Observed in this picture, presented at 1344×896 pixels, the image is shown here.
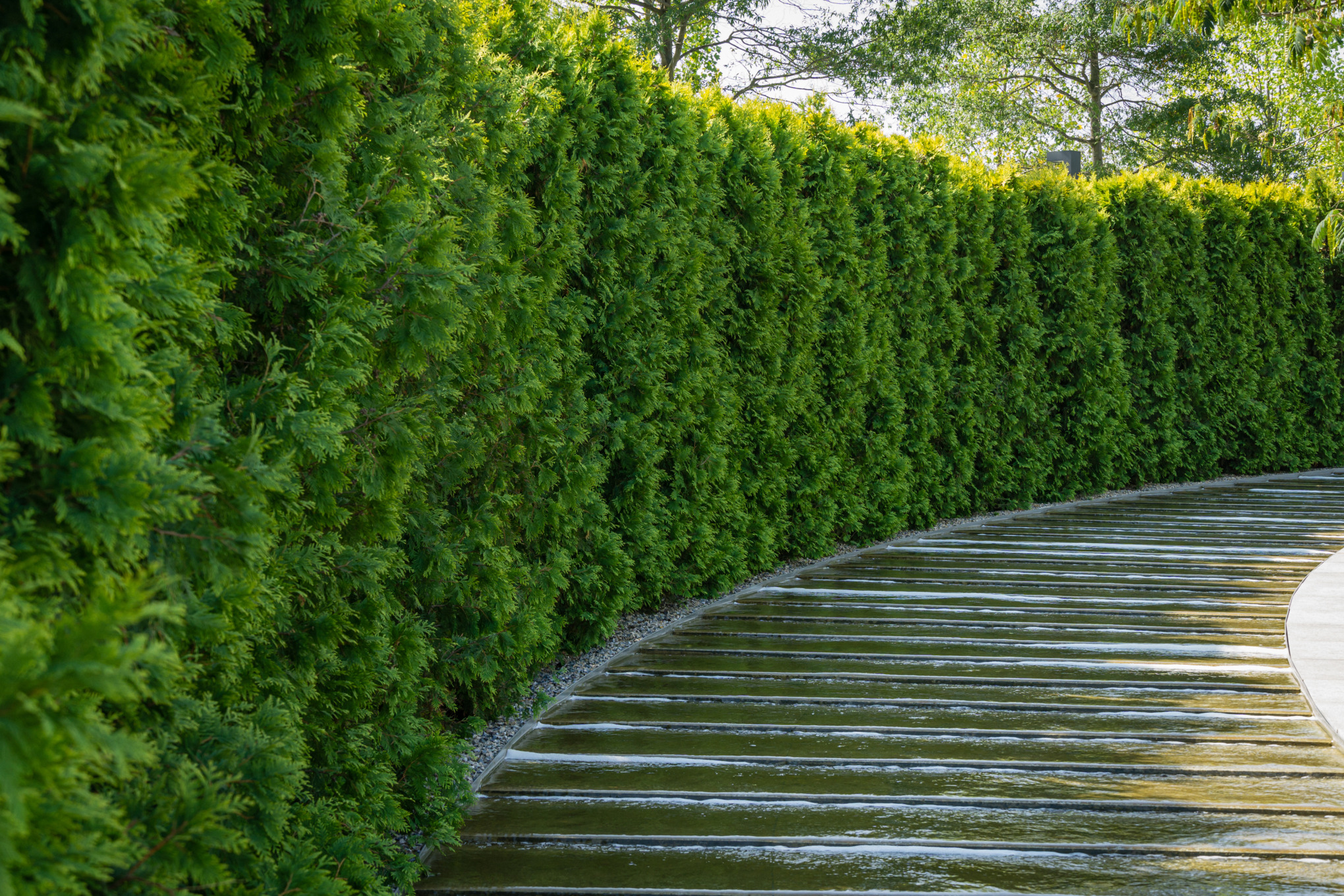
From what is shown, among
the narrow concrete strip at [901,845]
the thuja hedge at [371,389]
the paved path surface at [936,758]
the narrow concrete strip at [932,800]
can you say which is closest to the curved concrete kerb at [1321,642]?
the paved path surface at [936,758]

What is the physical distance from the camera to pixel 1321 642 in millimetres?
4523

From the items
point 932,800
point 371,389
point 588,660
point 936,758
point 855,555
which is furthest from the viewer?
point 855,555

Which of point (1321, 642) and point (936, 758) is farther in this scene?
point (1321, 642)

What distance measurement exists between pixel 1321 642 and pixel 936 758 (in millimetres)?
2233

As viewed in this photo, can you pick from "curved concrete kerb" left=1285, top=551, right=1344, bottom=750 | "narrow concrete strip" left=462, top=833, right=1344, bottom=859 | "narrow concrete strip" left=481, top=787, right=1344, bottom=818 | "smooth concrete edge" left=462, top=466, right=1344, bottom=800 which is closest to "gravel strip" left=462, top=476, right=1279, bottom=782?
"smooth concrete edge" left=462, top=466, right=1344, bottom=800

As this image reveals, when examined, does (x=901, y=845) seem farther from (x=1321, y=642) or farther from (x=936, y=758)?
(x=1321, y=642)

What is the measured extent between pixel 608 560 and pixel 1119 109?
85.3 ft

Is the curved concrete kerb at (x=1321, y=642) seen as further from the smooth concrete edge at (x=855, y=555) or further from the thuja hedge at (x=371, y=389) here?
the thuja hedge at (x=371, y=389)

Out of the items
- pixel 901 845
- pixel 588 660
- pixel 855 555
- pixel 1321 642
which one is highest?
pixel 855 555

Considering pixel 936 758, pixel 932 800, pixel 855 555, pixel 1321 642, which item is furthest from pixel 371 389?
pixel 855 555

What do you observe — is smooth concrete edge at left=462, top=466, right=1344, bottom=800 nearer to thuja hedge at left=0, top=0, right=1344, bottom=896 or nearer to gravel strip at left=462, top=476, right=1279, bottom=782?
gravel strip at left=462, top=476, right=1279, bottom=782

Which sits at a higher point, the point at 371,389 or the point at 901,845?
the point at 371,389

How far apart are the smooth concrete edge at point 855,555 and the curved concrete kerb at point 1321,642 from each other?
0.37 ft

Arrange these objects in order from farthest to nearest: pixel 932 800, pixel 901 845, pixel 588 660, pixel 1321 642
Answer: pixel 588 660
pixel 1321 642
pixel 932 800
pixel 901 845
